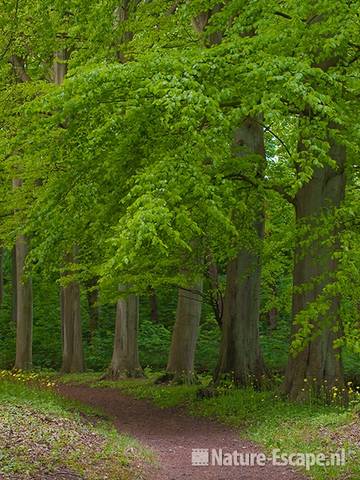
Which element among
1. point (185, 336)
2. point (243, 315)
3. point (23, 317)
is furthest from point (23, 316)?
point (243, 315)

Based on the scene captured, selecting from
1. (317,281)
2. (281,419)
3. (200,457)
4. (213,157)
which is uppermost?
(213,157)

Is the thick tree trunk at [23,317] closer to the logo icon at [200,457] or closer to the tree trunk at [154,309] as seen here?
the tree trunk at [154,309]

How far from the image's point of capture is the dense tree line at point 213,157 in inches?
420

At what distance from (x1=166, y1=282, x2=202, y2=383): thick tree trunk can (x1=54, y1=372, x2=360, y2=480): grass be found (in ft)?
5.04

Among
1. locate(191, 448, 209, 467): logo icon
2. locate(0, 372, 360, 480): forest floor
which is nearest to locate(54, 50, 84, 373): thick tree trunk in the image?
locate(0, 372, 360, 480): forest floor

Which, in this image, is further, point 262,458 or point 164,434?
point 164,434

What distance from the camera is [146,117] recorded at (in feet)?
37.5

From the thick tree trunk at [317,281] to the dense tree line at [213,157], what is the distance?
3 cm

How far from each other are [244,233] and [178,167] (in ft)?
16.3

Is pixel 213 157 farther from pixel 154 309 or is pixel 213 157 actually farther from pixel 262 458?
pixel 154 309

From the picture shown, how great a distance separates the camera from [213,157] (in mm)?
10961

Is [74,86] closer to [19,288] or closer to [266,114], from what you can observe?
[266,114]

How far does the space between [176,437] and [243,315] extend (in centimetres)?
480

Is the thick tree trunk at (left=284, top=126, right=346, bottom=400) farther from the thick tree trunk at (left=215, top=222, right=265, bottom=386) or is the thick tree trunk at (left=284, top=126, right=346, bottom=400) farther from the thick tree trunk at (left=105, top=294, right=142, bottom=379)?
the thick tree trunk at (left=105, top=294, right=142, bottom=379)
